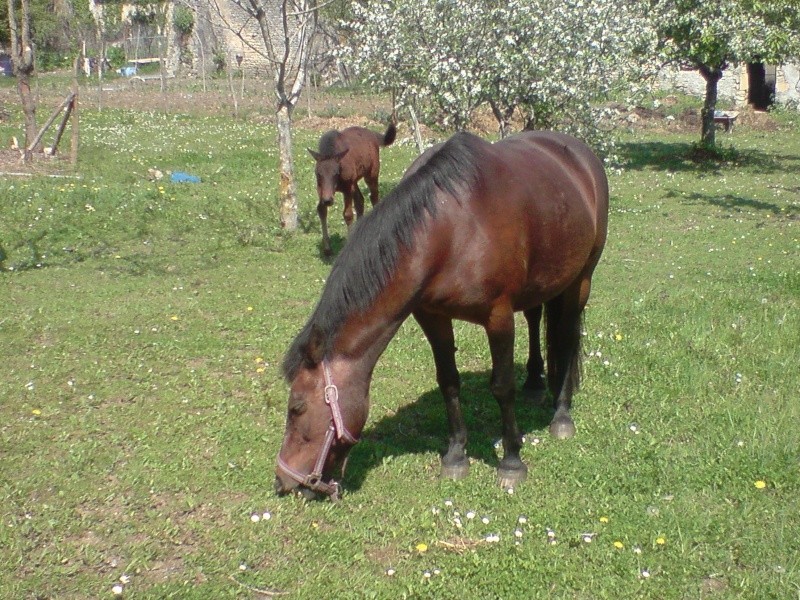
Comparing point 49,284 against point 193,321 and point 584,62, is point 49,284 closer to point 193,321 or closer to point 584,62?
point 193,321

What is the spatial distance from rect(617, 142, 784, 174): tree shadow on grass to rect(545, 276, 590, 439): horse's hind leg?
1451cm

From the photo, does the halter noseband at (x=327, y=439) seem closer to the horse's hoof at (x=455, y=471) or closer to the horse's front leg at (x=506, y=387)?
the horse's hoof at (x=455, y=471)

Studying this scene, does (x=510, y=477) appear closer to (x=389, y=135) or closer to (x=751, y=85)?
(x=389, y=135)

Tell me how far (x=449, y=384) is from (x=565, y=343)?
1242 mm

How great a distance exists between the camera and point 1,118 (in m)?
21.3

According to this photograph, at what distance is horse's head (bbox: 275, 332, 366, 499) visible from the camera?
445cm

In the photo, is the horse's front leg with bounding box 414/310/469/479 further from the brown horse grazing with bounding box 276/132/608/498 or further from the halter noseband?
the halter noseband

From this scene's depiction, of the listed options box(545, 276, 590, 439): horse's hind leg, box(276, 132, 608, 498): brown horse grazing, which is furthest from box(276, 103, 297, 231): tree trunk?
box(276, 132, 608, 498): brown horse grazing

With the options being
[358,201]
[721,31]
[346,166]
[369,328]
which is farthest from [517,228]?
[721,31]

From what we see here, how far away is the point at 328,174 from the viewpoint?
11.4 m

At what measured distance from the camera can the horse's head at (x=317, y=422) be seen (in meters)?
4.45

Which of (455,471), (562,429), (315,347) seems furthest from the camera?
(562,429)

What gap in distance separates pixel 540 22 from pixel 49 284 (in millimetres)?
8736

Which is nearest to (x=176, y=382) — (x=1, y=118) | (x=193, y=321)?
(x=193, y=321)
